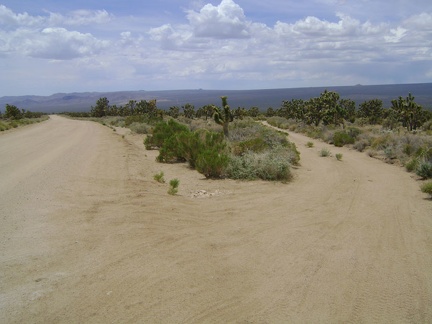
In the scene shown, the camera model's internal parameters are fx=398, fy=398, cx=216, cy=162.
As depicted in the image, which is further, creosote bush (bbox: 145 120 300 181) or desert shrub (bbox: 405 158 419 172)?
desert shrub (bbox: 405 158 419 172)

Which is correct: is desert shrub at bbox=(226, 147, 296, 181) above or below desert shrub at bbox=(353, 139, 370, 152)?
above

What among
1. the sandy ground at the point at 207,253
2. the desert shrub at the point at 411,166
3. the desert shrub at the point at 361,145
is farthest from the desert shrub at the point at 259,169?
the desert shrub at the point at 361,145

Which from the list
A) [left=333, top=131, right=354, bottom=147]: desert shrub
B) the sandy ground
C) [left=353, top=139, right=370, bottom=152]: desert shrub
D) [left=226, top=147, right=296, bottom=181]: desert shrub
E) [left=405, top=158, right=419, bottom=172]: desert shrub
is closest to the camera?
the sandy ground

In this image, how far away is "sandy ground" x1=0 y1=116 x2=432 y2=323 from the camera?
17.4ft

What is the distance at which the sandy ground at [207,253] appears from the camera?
17.4 feet

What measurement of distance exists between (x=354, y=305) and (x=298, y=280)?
38.6 inches

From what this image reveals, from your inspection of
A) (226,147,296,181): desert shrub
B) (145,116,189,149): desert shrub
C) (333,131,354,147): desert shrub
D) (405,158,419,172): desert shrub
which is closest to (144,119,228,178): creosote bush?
(226,147,296,181): desert shrub

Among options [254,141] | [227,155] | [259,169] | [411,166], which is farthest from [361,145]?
[259,169]

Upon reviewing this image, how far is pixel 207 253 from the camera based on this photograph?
23.7 feet

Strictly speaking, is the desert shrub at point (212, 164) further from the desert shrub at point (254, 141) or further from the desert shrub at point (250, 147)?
the desert shrub at point (250, 147)

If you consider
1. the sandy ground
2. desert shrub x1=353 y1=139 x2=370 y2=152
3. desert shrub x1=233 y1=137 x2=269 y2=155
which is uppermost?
desert shrub x1=233 y1=137 x2=269 y2=155

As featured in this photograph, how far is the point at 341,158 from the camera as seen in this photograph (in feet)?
72.5

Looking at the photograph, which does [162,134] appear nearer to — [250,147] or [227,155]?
[250,147]

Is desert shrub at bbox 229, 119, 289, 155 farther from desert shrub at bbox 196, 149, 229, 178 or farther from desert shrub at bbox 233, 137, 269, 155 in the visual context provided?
desert shrub at bbox 196, 149, 229, 178
